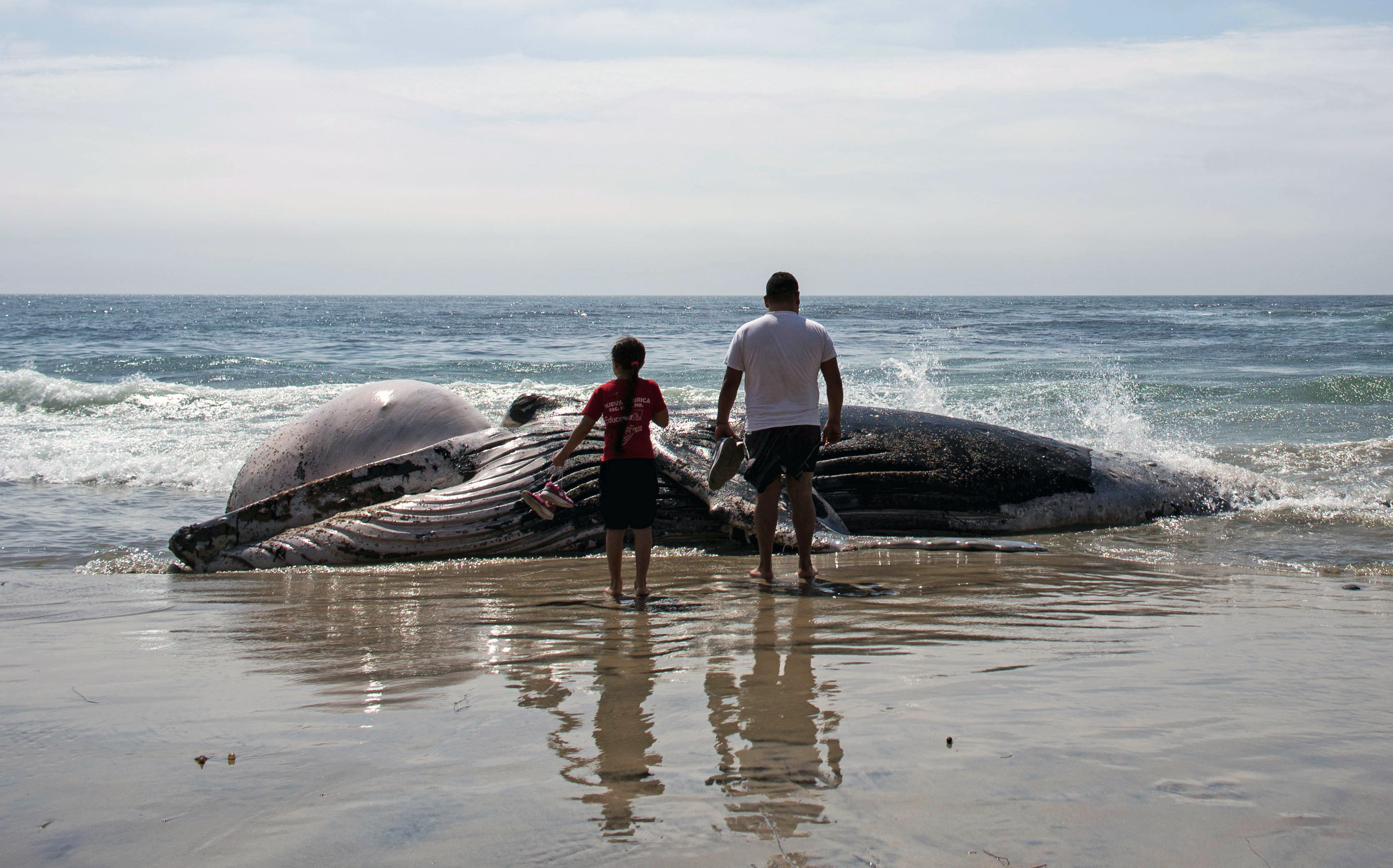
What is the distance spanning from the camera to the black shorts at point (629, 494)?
18.5ft

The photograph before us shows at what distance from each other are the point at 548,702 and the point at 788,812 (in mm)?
1086

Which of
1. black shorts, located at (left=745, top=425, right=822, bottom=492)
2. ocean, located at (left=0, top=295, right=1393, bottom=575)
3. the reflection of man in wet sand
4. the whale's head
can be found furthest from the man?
the whale's head

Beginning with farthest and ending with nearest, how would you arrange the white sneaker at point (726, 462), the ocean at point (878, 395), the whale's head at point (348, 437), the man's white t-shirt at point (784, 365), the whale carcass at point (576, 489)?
1. the ocean at point (878, 395)
2. the whale's head at point (348, 437)
3. the whale carcass at point (576, 489)
4. the white sneaker at point (726, 462)
5. the man's white t-shirt at point (784, 365)

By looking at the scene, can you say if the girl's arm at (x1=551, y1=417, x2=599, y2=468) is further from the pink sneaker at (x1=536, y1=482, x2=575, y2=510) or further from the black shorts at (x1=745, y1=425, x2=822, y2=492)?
the black shorts at (x1=745, y1=425, x2=822, y2=492)

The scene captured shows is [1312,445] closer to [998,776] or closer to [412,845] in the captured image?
[998,776]

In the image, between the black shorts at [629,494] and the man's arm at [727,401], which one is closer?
the black shorts at [629,494]

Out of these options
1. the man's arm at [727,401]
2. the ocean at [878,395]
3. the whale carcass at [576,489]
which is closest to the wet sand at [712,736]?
the man's arm at [727,401]

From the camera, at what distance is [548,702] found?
308 centimetres

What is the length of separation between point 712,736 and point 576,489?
487cm

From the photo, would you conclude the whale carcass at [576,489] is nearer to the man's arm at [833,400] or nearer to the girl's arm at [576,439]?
the man's arm at [833,400]

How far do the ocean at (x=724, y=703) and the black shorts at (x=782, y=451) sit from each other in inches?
25.2

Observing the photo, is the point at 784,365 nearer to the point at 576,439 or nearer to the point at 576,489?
the point at 576,439

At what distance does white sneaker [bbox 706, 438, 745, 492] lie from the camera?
606 cm

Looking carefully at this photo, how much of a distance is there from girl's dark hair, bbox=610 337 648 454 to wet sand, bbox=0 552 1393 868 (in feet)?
3.65
